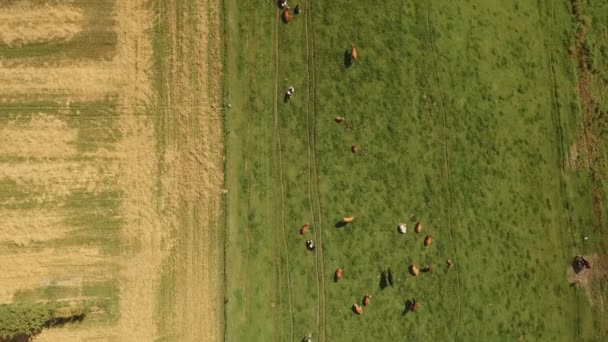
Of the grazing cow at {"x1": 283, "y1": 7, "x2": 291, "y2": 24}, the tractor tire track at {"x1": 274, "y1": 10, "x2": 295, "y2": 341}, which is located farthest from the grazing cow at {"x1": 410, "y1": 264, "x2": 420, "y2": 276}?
the grazing cow at {"x1": 283, "y1": 7, "x2": 291, "y2": 24}

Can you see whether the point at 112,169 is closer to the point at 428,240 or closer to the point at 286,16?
the point at 286,16

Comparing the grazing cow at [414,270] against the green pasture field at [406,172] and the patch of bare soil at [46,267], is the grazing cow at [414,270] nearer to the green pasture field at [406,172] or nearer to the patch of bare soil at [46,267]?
the green pasture field at [406,172]

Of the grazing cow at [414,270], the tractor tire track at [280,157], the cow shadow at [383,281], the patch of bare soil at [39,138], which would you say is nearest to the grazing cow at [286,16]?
the tractor tire track at [280,157]

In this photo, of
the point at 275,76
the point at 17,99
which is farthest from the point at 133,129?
the point at 275,76

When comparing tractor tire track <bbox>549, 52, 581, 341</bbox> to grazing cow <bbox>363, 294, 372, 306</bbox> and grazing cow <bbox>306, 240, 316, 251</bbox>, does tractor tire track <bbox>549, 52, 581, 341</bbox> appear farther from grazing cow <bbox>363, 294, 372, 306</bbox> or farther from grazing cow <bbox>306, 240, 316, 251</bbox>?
grazing cow <bbox>306, 240, 316, 251</bbox>

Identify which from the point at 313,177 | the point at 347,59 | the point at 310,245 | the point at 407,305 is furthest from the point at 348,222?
the point at 347,59
